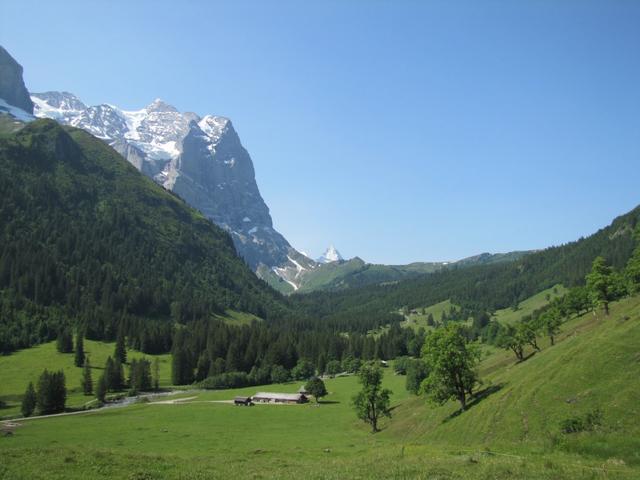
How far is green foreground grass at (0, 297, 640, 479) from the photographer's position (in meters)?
30.8

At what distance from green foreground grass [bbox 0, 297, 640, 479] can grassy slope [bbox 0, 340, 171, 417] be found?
31781 mm

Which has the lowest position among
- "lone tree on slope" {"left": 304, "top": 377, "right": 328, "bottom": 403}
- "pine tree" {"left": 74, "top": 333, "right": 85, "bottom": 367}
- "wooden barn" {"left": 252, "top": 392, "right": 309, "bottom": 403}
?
"wooden barn" {"left": 252, "top": 392, "right": 309, "bottom": 403}

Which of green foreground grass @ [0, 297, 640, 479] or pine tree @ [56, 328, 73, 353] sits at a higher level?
pine tree @ [56, 328, 73, 353]

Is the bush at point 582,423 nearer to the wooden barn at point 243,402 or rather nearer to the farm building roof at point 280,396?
the wooden barn at point 243,402

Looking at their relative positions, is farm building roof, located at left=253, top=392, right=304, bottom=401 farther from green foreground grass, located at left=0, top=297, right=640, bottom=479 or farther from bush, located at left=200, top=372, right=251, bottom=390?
bush, located at left=200, top=372, right=251, bottom=390

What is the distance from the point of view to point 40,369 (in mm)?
158375

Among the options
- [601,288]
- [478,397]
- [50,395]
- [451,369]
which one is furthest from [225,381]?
[601,288]

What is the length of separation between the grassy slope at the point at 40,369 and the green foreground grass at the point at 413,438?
31781 millimetres

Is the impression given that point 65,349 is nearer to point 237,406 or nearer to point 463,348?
point 237,406

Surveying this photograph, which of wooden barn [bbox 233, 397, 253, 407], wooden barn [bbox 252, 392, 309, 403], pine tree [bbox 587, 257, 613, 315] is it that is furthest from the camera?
wooden barn [bbox 252, 392, 309, 403]

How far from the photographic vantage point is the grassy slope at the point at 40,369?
431ft

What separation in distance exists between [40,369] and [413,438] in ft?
463

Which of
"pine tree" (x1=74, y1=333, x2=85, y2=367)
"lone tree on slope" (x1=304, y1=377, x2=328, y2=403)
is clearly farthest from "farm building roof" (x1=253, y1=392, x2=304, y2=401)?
"pine tree" (x1=74, y1=333, x2=85, y2=367)

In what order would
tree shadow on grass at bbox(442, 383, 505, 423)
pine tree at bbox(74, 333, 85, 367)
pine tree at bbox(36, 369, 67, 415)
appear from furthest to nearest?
pine tree at bbox(74, 333, 85, 367), pine tree at bbox(36, 369, 67, 415), tree shadow on grass at bbox(442, 383, 505, 423)
